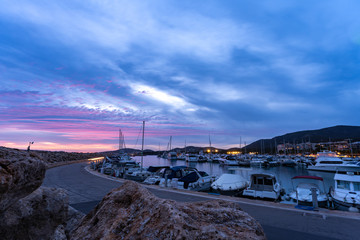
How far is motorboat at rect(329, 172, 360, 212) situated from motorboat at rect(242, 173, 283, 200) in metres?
4.66

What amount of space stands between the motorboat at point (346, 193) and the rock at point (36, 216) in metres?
21.3

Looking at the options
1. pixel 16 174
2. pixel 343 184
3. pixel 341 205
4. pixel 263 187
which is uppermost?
pixel 16 174

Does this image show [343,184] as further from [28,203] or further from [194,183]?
[28,203]

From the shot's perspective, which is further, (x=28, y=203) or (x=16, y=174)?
(x=28, y=203)

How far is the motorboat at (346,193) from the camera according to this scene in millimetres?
16909

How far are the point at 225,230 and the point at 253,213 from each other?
672 centimetres

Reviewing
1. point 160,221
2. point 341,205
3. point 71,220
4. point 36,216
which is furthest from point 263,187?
point 160,221

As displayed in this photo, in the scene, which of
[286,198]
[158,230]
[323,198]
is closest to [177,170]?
[286,198]

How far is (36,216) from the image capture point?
154 inches

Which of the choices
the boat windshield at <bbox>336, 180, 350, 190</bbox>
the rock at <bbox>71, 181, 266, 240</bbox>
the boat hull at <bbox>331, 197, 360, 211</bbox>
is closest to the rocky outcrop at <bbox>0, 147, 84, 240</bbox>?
the rock at <bbox>71, 181, 266, 240</bbox>

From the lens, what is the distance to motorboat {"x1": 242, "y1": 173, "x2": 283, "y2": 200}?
57.2ft

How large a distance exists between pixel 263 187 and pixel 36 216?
2001 cm

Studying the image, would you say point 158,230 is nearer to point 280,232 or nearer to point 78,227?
point 78,227

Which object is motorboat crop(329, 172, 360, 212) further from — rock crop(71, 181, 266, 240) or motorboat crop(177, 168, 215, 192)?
rock crop(71, 181, 266, 240)
